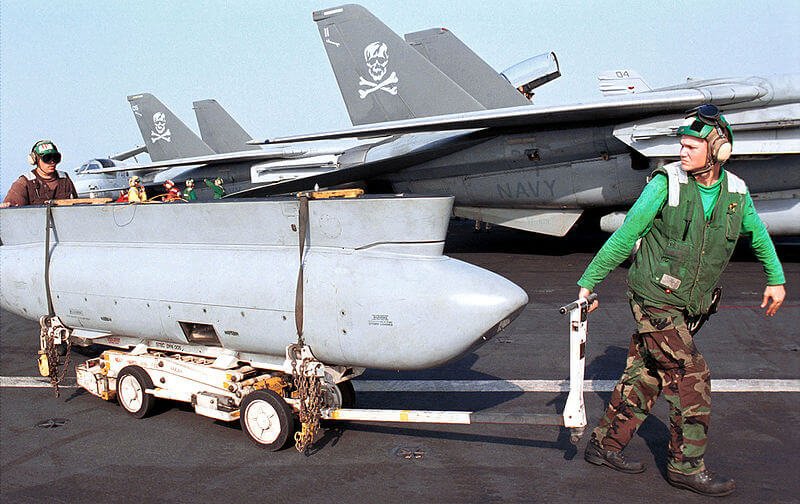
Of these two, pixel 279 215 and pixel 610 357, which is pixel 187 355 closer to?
pixel 279 215

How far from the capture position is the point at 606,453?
4004 millimetres

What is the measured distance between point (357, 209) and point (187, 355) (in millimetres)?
2032

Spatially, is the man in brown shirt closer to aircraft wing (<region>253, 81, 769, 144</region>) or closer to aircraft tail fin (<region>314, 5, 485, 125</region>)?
aircraft wing (<region>253, 81, 769, 144</region>)

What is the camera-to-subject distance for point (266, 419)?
4.50 meters

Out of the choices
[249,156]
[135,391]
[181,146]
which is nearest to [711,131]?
[135,391]

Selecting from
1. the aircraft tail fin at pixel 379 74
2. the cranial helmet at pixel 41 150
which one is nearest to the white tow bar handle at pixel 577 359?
the cranial helmet at pixel 41 150

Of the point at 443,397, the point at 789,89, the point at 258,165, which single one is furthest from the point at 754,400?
the point at 258,165

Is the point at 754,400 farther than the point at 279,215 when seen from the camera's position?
Yes

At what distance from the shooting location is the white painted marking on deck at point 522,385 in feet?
17.8

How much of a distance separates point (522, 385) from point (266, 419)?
2.28m

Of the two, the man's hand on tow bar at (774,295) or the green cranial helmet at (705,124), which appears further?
the man's hand on tow bar at (774,295)

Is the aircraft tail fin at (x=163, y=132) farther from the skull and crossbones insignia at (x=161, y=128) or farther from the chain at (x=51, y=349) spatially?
the chain at (x=51, y=349)

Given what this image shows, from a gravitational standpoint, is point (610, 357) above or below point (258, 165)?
below

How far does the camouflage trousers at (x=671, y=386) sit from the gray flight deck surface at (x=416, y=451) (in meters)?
0.25
